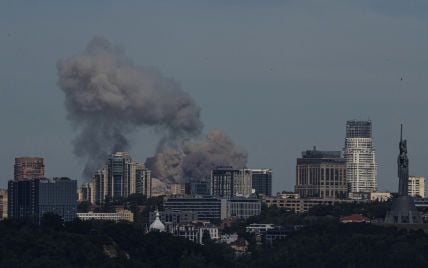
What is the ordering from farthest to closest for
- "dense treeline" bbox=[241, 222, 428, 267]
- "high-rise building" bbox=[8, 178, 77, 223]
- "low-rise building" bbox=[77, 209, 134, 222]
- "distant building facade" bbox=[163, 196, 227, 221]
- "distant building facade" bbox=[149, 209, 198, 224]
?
"distant building facade" bbox=[163, 196, 227, 221]
"distant building facade" bbox=[149, 209, 198, 224]
"high-rise building" bbox=[8, 178, 77, 223]
"low-rise building" bbox=[77, 209, 134, 222]
"dense treeline" bbox=[241, 222, 428, 267]

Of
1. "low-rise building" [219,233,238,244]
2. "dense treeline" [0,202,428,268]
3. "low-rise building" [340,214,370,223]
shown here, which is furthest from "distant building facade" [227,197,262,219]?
"dense treeline" [0,202,428,268]

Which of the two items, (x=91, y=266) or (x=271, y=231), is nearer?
(x=91, y=266)

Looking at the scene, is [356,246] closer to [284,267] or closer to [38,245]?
[284,267]

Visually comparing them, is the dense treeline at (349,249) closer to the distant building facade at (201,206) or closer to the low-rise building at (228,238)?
A: the low-rise building at (228,238)

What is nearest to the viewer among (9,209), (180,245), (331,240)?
(180,245)

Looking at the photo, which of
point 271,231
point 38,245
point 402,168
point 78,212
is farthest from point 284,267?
point 78,212

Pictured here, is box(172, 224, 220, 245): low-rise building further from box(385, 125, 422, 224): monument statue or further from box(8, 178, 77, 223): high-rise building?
box(385, 125, 422, 224): monument statue

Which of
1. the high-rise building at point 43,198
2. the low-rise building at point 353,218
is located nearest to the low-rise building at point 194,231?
the low-rise building at point 353,218

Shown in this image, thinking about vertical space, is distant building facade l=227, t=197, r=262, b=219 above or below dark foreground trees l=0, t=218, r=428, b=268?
above

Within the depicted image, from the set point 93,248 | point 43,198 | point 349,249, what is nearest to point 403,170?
point 349,249
